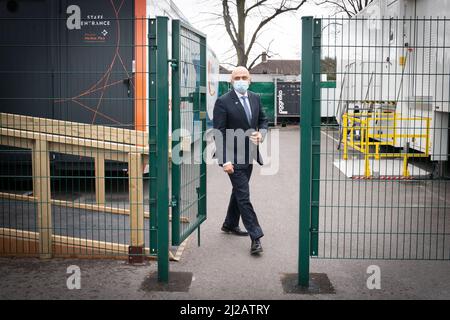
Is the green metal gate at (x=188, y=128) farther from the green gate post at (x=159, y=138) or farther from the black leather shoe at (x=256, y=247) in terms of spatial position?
the black leather shoe at (x=256, y=247)

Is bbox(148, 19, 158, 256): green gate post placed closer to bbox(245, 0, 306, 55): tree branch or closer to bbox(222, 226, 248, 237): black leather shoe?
bbox(222, 226, 248, 237): black leather shoe

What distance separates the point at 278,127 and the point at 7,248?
917 inches

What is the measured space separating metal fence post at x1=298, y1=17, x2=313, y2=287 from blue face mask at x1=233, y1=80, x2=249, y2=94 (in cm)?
164

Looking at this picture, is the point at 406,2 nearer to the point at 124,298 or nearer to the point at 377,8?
the point at 377,8

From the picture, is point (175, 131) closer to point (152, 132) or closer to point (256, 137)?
point (152, 132)

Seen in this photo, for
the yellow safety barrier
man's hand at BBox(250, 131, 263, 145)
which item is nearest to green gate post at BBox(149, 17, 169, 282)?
man's hand at BBox(250, 131, 263, 145)

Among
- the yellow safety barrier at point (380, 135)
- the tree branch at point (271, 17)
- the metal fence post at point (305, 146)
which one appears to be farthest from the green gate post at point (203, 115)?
the tree branch at point (271, 17)

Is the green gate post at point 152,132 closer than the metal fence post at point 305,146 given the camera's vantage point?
No

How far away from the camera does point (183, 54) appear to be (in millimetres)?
5367

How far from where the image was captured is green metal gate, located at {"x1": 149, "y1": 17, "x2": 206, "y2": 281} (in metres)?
5.03

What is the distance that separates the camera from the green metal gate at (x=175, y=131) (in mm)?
5027

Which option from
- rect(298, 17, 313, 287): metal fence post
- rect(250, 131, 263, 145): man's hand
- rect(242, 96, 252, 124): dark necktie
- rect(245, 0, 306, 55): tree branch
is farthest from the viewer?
rect(245, 0, 306, 55): tree branch

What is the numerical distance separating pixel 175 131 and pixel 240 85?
1526 mm

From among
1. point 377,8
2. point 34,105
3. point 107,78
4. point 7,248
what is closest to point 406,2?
point 377,8
